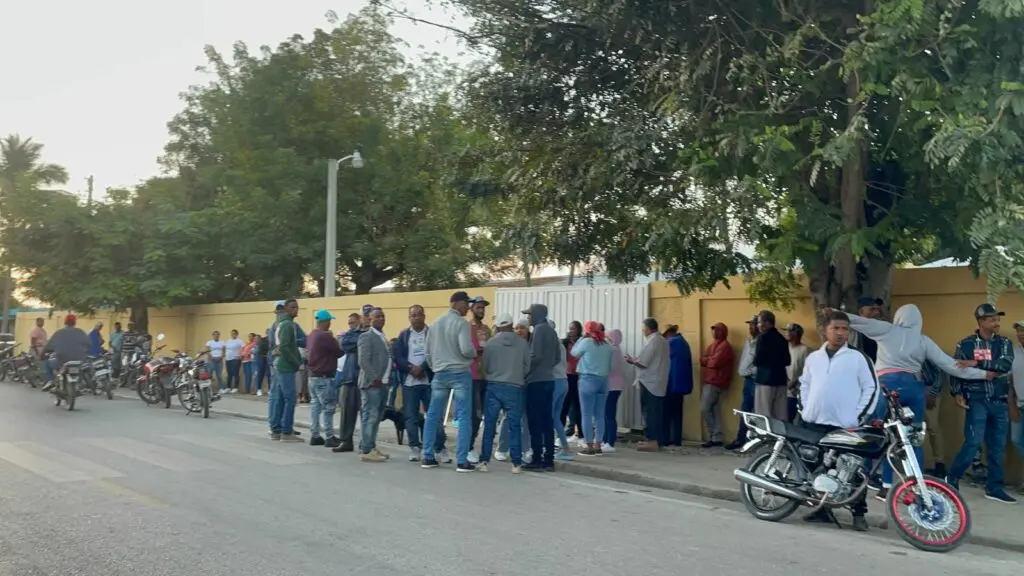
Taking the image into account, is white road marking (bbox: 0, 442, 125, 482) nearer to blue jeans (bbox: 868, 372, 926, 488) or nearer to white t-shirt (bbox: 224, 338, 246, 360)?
blue jeans (bbox: 868, 372, 926, 488)

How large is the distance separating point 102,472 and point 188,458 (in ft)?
4.47

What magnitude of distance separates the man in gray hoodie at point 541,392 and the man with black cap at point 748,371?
268 cm

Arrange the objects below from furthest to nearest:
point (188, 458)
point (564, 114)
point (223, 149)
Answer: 1. point (223, 149)
2. point (564, 114)
3. point (188, 458)

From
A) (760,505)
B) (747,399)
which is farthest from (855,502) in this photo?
(747,399)

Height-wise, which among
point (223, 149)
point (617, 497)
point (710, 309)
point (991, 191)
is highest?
point (223, 149)

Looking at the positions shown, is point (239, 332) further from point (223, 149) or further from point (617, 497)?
point (617, 497)

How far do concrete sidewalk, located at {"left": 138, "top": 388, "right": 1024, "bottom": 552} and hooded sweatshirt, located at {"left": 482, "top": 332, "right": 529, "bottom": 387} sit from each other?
1.53 m

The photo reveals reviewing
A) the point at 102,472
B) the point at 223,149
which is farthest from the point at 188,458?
the point at 223,149

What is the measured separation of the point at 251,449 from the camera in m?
12.4

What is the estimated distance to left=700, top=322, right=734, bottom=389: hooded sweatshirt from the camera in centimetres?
1289

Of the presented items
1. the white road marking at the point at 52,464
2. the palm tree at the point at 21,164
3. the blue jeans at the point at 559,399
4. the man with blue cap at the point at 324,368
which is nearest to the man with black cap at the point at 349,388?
the man with blue cap at the point at 324,368

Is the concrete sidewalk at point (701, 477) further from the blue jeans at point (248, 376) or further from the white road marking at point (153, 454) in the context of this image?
the blue jeans at point (248, 376)

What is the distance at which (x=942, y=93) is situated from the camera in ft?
27.7

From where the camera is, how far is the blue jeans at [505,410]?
35.4 ft
